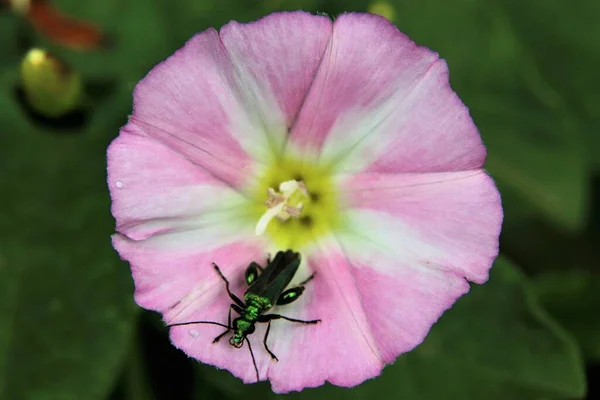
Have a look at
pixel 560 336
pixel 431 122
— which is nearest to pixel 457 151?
pixel 431 122

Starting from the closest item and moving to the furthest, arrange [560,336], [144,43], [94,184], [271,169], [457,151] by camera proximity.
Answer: [457,151], [271,169], [560,336], [94,184], [144,43]

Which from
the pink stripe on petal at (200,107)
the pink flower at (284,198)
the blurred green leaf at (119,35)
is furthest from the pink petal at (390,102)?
the blurred green leaf at (119,35)

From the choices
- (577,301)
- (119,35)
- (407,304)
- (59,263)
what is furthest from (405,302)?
(119,35)

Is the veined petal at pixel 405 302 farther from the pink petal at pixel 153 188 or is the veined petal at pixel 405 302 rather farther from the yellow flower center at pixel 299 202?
the pink petal at pixel 153 188

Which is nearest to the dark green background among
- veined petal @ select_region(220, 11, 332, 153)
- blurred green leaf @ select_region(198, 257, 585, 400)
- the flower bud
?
blurred green leaf @ select_region(198, 257, 585, 400)

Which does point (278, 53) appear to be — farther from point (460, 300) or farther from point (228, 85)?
point (460, 300)

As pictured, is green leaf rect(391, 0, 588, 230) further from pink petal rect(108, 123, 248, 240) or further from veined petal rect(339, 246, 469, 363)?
pink petal rect(108, 123, 248, 240)

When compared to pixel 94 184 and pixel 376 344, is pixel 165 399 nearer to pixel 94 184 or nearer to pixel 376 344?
pixel 94 184
